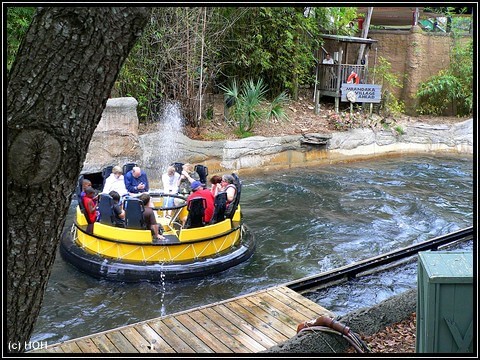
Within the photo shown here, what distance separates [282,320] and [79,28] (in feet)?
14.3

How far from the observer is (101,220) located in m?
7.70

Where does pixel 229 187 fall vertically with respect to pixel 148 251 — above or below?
above

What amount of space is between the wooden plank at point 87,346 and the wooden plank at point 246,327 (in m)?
1.37

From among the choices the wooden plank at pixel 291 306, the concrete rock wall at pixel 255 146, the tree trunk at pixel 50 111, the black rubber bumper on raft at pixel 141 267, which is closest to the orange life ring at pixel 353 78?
the concrete rock wall at pixel 255 146

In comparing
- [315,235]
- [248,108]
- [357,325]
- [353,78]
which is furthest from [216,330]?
[353,78]

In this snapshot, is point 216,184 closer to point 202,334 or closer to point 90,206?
point 90,206

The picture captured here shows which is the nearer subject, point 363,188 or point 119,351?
point 119,351

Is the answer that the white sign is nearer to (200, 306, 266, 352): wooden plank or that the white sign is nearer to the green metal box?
(200, 306, 266, 352): wooden plank

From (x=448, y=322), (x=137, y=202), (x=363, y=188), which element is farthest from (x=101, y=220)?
(x=363, y=188)

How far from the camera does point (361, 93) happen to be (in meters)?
16.7

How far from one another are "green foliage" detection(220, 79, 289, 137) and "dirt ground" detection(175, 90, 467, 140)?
0.23 metres

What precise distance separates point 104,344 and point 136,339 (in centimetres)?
29

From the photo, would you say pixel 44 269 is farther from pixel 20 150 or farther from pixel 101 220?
pixel 101 220
